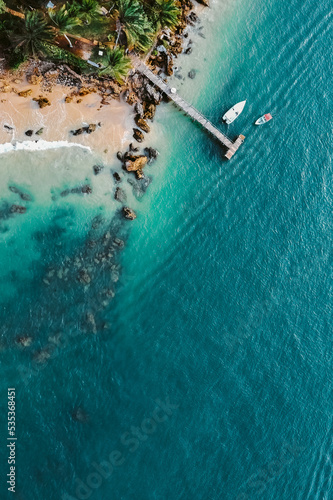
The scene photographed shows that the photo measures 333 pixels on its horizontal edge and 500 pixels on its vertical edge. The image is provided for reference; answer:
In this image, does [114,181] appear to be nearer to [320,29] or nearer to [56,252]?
[56,252]

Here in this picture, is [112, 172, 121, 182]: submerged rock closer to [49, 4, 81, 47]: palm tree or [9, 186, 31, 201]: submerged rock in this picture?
[9, 186, 31, 201]: submerged rock

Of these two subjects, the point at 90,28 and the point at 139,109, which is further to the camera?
the point at 139,109

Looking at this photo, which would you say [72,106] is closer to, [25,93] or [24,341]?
[25,93]

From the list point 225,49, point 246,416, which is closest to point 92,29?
point 225,49

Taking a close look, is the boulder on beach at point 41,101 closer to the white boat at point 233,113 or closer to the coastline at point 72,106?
the coastline at point 72,106

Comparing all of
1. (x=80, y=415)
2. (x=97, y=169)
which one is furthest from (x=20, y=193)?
(x=80, y=415)
